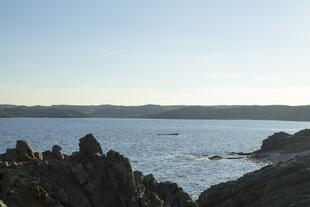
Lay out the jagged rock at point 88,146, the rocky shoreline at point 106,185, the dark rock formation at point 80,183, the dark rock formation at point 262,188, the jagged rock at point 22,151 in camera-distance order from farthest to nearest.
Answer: the dark rock formation at point 262,188 < the jagged rock at point 22,151 < the jagged rock at point 88,146 < the rocky shoreline at point 106,185 < the dark rock formation at point 80,183

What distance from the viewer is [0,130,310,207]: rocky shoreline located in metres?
20.7

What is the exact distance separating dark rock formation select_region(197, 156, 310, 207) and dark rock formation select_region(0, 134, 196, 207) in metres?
4.36

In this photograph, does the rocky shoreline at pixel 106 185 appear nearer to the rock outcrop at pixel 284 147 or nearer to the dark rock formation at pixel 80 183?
the dark rock formation at pixel 80 183

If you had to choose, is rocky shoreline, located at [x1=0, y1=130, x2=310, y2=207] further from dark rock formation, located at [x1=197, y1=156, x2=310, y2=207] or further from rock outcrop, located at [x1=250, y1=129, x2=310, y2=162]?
rock outcrop, located at [x1=250, y1=129, x2=310, y2=162]

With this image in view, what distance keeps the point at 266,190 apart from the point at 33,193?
23.1m

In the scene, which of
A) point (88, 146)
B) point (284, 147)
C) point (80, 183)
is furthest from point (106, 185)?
point (284, 147)

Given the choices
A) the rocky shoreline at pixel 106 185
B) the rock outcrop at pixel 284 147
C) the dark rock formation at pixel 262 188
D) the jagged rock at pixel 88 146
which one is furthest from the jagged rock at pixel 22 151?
the rock outcrop at pixel 284 147

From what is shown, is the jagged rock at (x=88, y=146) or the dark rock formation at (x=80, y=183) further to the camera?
the jagged rock at (x=88, y=146)

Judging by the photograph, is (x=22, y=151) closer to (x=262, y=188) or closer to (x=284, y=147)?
(x=262, y=188)

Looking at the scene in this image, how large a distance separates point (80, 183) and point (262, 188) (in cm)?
1958

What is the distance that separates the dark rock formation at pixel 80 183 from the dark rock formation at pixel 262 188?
4.36 meters

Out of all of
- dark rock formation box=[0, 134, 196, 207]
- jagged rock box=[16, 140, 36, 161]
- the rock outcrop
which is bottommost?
the rock outcrop

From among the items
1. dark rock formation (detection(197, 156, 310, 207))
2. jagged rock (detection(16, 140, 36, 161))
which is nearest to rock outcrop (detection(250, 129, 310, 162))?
dark rock formation (detection(197, 156, 310, 207))

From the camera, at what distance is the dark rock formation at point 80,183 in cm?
2012
